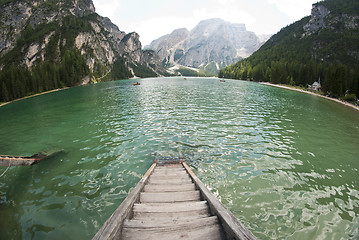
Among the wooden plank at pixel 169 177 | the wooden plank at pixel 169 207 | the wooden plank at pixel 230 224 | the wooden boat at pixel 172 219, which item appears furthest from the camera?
the wooden plank at pixel 169 177

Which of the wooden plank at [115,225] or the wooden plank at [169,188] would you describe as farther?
the wooden plank at [169,188]

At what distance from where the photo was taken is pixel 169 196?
23.1 feet

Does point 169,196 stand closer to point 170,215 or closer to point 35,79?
point 170,215

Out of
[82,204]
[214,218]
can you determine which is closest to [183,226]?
[214,218]

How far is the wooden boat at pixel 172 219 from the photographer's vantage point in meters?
4.23

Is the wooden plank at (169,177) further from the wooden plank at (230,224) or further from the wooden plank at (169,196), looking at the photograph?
the wooden plank at (230,224)

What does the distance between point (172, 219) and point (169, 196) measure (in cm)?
→ 187

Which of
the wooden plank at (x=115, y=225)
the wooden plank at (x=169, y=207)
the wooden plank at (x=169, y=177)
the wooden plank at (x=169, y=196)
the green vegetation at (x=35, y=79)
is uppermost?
the green vegetation at (x=35, y=79)

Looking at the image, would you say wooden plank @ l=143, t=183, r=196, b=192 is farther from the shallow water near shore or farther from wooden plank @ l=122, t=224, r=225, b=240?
wooden plank @ l=122, t=224, r=225, b=240

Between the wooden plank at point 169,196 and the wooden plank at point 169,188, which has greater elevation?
the wooden plank at point 169,196

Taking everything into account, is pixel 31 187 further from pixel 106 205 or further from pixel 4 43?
pixel 4 43

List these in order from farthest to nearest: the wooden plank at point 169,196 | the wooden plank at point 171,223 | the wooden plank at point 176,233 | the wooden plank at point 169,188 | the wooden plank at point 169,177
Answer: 1. the wooden plank at point 169,177
2. the wooden plank at point 169,188
3. the wooden plank at point 169,196
4. the wooden plank at point 171,223
5. the wooden plank at point 176,233

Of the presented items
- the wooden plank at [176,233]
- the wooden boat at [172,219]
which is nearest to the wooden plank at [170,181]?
the wooden boat at [172,219]

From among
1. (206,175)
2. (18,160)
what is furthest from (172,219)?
(18,160)
